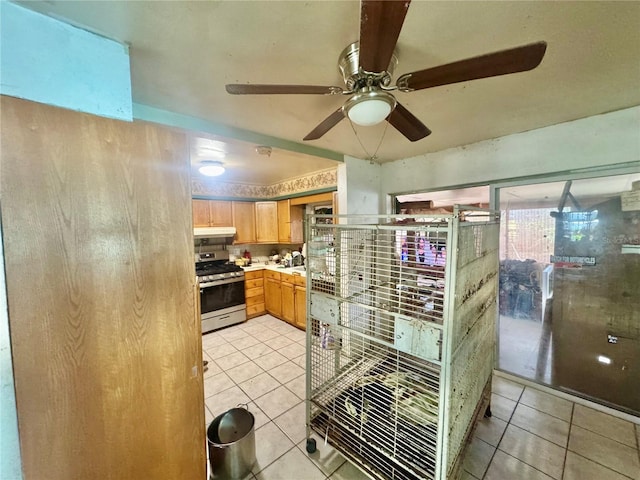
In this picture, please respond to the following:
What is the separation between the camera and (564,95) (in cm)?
161

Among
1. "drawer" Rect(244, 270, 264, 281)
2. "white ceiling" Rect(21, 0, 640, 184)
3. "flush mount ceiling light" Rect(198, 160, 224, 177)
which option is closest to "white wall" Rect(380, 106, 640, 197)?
"white ceiling" Rect(21, 0, 640, 184)

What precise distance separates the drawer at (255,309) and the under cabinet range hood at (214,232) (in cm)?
126

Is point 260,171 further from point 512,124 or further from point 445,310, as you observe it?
point 445,310

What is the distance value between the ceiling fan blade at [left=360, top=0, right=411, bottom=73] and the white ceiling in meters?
0.21

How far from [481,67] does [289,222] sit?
3.46m

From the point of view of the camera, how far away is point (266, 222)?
14.7 feet

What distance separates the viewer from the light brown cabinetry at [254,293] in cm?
408

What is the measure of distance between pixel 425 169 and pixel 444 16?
2.08m

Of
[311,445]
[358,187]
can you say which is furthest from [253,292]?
[311,445]

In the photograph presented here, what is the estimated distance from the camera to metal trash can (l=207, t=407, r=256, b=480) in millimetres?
1480

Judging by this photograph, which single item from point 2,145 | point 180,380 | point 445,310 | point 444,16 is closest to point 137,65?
point 2,145

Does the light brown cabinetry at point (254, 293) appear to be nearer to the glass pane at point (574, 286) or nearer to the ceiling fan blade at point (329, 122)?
the ceiling fan blade at point (329, 122)

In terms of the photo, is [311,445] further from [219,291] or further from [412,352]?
[219,291]

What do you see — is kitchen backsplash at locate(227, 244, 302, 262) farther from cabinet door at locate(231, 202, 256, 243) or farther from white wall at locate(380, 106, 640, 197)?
white wall at locate(380, 106, 640, 197)
